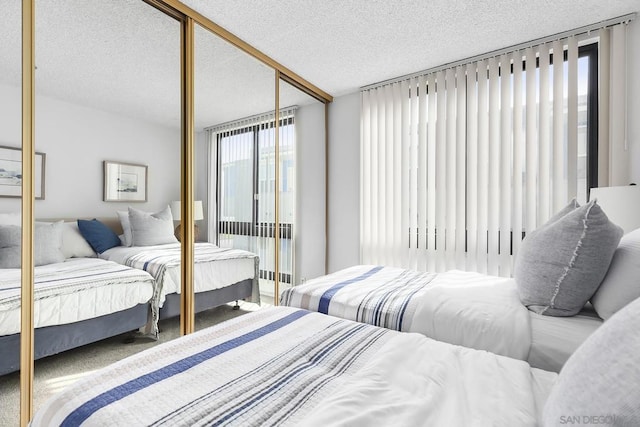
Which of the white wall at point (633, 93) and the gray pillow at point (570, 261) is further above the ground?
the white wall at point (633, 93)

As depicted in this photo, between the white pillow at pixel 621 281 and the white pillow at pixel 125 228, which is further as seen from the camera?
the white pillow at pixel 125 228

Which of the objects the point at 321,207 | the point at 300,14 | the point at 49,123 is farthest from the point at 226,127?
the point at 321,207

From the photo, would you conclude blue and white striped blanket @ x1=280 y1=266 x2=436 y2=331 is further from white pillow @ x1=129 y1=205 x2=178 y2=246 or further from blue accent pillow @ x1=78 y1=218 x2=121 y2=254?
blue accent pillow @ x1=78 y1=218 x2=121 y2=254

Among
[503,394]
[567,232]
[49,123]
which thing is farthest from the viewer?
[49,123]

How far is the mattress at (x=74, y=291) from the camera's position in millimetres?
1458

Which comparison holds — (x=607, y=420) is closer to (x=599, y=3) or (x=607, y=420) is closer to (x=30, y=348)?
(x=30, y=348)

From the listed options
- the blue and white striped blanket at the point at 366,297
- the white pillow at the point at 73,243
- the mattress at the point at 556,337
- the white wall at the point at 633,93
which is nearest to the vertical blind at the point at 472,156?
the white wall at the point at 633,93

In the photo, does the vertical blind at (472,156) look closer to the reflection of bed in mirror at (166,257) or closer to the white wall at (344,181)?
the white wall at (344,181)

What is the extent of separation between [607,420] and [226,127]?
2.63 metres

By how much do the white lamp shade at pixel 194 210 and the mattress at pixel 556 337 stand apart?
2.07 metres

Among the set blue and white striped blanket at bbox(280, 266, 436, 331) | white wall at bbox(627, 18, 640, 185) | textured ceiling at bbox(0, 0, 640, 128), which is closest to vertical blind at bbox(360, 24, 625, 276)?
white wall at bbox(627, 18, 640, 185)

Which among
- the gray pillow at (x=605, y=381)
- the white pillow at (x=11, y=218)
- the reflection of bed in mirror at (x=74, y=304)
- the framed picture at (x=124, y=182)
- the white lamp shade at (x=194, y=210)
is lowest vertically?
the reflection of bed in mirror at (x=74, y=304)

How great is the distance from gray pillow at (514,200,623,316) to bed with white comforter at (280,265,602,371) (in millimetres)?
80

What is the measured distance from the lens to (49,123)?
5.26 ft
